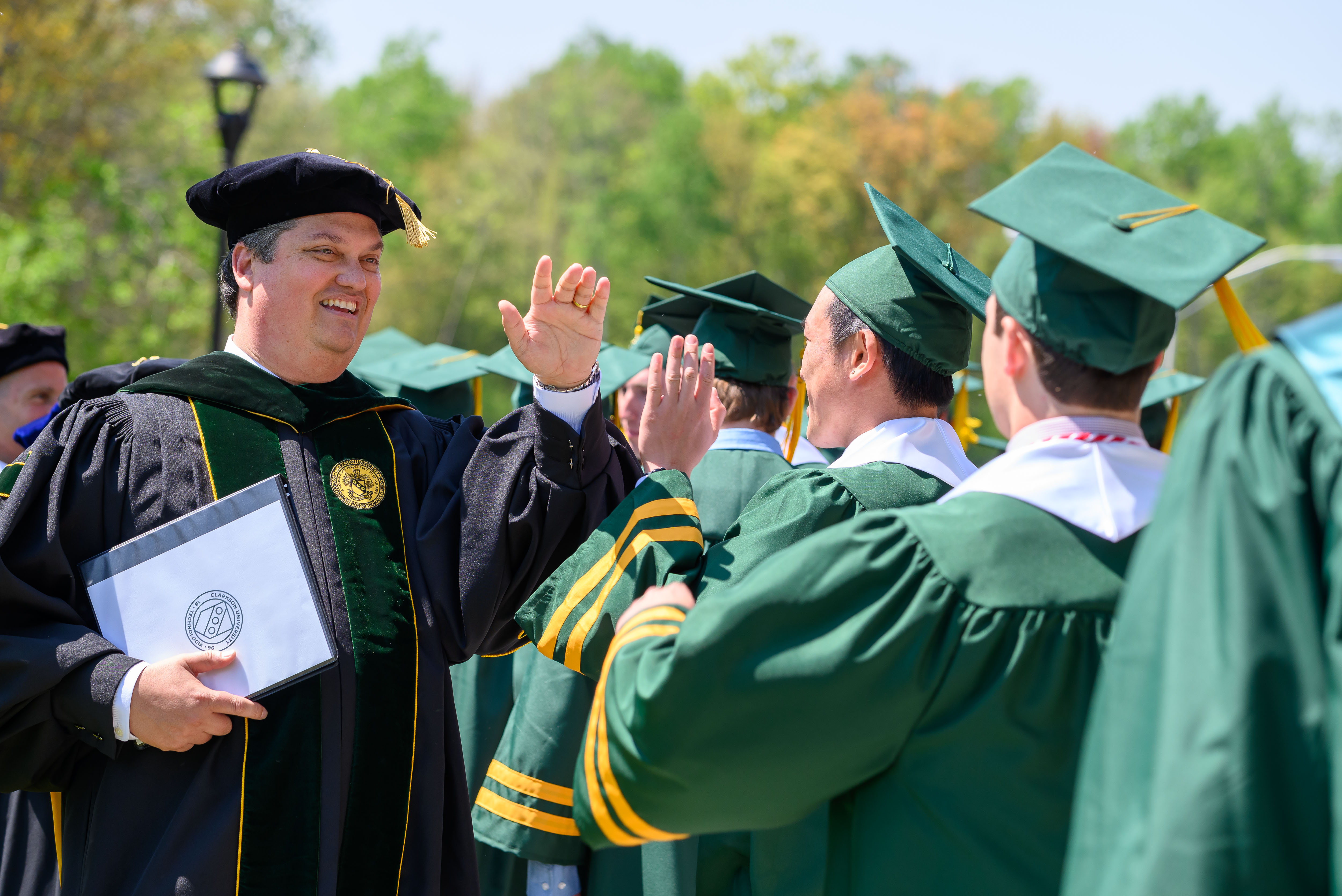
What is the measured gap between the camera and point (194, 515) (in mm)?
2449

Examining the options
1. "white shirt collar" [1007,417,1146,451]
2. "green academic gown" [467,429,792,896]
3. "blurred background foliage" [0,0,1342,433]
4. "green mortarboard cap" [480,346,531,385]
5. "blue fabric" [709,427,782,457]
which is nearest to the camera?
"white shirt collar" [1007,417,1146,451]

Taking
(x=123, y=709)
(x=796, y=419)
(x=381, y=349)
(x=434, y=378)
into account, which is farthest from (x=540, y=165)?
(x=123, y=709)

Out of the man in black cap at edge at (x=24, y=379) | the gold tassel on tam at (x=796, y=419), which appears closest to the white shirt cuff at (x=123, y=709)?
the gold tassel on tam at (x=796, y=419)

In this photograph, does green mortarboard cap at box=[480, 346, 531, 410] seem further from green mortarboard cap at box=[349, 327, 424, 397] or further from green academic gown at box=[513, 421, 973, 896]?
green academic gown at box=[513, 421, 973, 896]

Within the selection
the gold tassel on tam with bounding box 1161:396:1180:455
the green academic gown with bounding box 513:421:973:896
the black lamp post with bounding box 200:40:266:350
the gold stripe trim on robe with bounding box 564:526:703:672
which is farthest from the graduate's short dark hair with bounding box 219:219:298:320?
the black lamp post with bounding box 200:40:266:350

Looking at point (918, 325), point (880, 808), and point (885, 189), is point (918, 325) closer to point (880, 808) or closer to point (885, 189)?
point (880, 808)

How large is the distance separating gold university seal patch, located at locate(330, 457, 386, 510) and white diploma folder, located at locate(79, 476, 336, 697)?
0.80 feet

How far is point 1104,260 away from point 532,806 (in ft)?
8.43

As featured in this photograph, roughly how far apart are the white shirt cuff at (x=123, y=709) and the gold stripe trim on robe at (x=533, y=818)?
56.1 inches

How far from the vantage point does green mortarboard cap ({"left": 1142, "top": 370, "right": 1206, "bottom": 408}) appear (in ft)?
19.9

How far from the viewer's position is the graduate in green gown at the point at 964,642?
1601 mm

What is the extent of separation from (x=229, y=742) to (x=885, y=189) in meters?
25.2

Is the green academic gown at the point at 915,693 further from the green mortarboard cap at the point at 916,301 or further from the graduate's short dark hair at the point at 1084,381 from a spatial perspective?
the green mortarboard cap at the point at 916,301

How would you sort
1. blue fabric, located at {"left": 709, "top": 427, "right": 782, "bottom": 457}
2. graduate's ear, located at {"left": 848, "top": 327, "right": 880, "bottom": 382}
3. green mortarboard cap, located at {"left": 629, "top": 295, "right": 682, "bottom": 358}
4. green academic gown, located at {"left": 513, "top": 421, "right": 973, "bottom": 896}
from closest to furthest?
green academic gown, located at {"left": 513, "top": 421, "right": 973, "bottom": 896}
graduate's ear, located at {"left": 848, "top": 327, "right": 880, "bottom": 382}
blue fabric, located at {"left": 709, "top": 427, "right": 782, "bottom": 457}
green mortarboard cap, located at {"left": 629, "top": 295, "right": 682, "bottom": 358}
